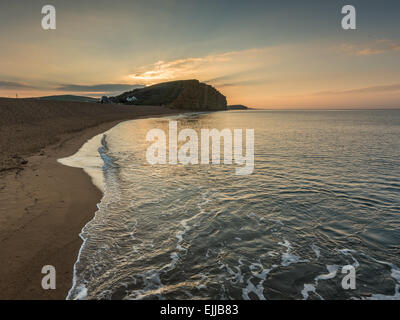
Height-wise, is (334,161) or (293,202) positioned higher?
(334,161)

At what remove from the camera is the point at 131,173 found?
1456cm

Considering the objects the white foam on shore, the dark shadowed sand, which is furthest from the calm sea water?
the white foam on shore

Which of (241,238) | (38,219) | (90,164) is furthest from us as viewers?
(90,164)

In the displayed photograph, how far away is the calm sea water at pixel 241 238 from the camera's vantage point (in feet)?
17.2

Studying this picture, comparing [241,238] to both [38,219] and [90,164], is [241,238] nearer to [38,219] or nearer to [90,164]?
[38,219]

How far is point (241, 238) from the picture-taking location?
732 centimetres

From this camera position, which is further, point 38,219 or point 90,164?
point 90,164

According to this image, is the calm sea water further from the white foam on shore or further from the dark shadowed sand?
the white foam on shore

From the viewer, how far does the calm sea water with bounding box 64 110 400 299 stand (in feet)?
17.2

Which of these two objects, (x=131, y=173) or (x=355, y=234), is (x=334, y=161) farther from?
(x=131, y=173)

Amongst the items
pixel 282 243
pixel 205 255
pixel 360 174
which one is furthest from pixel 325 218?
pixel 360 174

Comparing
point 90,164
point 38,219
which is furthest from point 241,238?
point 90,164
